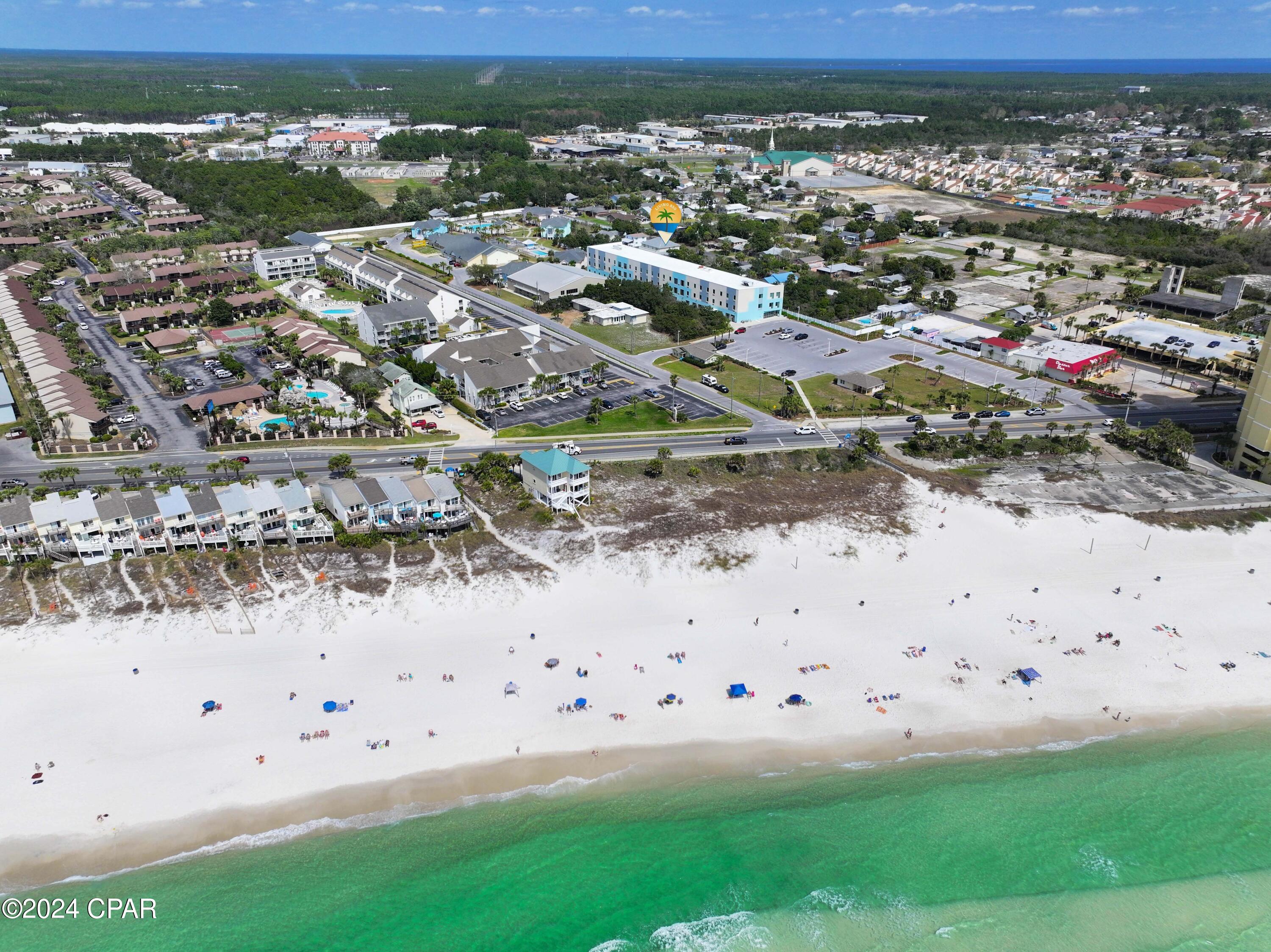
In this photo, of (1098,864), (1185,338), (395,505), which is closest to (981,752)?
(1098,864)

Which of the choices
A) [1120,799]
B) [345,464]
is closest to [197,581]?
[345,464]

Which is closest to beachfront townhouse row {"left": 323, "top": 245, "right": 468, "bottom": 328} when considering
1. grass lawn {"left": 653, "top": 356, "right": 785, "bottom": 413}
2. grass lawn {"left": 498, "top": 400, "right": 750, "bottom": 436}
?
grass lawn {"left": 653, "top": 356, "right": 785, "bottom": 413}

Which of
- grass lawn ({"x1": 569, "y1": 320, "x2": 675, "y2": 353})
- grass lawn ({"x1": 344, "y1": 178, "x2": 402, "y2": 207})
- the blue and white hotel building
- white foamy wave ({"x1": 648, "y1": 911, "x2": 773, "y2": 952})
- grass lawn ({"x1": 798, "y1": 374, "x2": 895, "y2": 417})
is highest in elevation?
grass lawn ({"x1": 344, "y1": 178, "x2": 402, "y2": 207})

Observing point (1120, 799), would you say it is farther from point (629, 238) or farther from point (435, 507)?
point (629, 238)

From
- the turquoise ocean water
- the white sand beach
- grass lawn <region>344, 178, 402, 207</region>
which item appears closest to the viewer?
the turquoise ocean water

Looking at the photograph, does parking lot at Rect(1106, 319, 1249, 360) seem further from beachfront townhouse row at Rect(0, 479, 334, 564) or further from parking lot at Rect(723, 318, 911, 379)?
beachfront townhouse row at Rect(0, 479, 334, 564)

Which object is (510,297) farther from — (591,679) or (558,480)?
(591,679)

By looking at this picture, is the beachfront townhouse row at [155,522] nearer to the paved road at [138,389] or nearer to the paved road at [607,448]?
the paved road at [607,448]

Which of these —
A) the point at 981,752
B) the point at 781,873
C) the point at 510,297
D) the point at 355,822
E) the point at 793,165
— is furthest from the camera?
the point at 793,165
